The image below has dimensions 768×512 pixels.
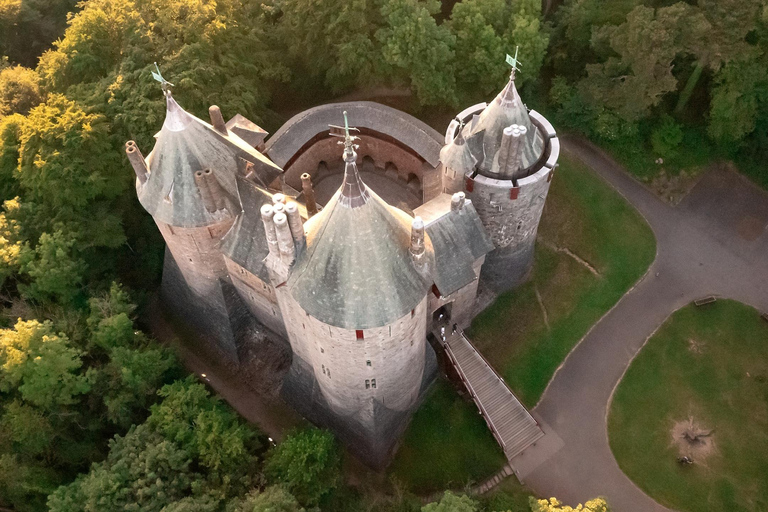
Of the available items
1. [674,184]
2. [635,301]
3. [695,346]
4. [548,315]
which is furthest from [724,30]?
[548,315]

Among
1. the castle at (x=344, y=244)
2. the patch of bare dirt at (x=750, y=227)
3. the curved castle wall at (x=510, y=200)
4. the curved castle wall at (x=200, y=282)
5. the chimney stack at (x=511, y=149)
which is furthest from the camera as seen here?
the patch of bare dirt at (x=750, y=227)

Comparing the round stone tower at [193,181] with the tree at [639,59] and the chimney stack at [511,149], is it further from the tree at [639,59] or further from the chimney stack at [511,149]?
the tree at [639,59]

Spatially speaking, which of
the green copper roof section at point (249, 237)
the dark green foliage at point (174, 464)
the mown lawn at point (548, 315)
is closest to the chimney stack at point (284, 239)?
the green copper roof section at point (249, 237)

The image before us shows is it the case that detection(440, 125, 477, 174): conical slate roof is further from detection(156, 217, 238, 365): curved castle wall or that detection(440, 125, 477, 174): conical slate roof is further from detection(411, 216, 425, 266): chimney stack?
detection(156, 217, 238, 365): curved castle wall

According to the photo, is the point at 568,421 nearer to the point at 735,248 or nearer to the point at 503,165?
the point at 503,165

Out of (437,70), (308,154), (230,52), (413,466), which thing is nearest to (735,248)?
(437,70)


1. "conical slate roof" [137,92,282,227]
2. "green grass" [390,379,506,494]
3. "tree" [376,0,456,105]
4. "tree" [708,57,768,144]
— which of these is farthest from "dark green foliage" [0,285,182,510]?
"tree" [708,57,768,144]

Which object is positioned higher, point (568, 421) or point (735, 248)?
point (735, 248)
